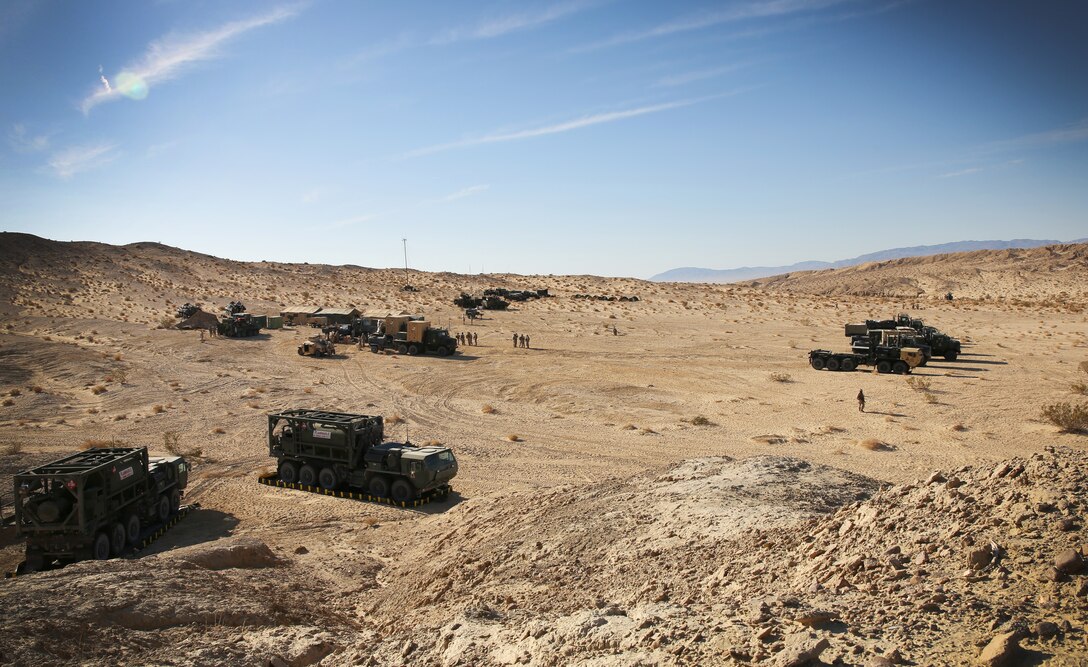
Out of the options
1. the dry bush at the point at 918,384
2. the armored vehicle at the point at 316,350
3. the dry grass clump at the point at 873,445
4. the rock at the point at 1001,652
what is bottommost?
the dry grass clump at the point at 873,445

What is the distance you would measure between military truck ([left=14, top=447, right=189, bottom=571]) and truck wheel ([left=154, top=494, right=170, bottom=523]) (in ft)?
1.99

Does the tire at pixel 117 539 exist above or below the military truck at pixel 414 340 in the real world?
below

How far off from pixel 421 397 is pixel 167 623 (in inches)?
876

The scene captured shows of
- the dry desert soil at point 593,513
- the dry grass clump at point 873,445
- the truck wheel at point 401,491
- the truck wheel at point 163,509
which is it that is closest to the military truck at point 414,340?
the dry desert soil at point 593,513

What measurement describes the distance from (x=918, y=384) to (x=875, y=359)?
4.78 metres

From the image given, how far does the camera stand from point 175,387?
106 feet

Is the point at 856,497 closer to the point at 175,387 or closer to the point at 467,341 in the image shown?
the point at 175,387

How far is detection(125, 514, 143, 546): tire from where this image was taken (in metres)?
14.9

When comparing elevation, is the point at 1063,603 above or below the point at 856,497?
above

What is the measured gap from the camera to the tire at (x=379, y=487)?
58.5ft

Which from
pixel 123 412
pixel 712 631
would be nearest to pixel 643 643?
pixel 712 631

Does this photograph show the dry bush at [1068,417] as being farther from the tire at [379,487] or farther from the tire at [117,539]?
the tire at [117,539]

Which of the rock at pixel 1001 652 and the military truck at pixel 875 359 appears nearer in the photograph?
the rock at pixel 1001 652

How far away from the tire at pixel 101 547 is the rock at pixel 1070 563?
52.2 feet
